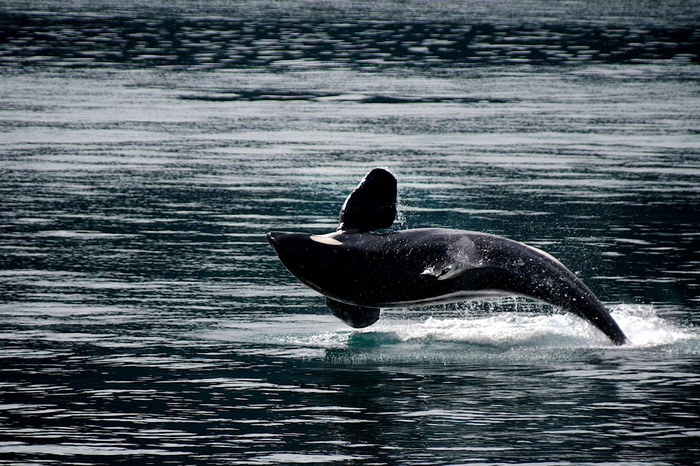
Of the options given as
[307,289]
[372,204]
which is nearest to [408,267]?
[372,204]

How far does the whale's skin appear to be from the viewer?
44.4ft

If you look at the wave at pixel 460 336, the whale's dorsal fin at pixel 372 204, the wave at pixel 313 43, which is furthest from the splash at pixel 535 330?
the wave at pixel 313 43

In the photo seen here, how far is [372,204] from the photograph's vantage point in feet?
48.1

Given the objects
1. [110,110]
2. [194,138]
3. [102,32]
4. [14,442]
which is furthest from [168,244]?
[102,32]

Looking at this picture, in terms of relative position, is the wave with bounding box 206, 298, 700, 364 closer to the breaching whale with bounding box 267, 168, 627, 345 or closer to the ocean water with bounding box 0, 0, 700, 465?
the ocean water with bounding box 0, 0, 700, 465

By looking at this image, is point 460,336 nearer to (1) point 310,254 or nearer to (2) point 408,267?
(2) point 408,267

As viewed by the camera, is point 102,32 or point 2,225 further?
point 102,32

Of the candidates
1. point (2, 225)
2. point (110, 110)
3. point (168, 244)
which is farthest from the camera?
point (110, 110)

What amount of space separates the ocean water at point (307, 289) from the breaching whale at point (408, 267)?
2.16ft

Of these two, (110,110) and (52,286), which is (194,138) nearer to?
(110,110)

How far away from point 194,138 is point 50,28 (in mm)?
42390

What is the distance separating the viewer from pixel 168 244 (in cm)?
2072

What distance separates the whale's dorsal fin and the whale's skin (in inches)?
6.0

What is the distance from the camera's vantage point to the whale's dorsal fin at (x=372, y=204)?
1464 cm
